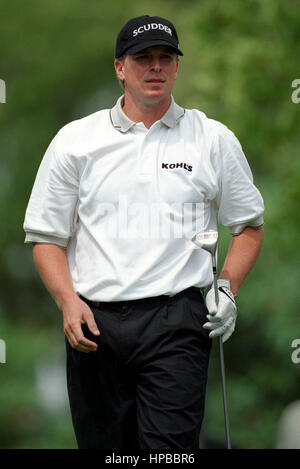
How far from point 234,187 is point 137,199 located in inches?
20.9

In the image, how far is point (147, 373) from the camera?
4969 millimetres

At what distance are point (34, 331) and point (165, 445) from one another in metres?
16.7

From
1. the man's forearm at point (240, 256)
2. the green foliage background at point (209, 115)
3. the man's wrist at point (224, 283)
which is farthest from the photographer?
the green foliage background at point (209, 115)

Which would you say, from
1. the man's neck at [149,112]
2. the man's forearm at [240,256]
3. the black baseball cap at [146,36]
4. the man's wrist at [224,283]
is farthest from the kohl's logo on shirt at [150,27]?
the man's wrist at [224,283]

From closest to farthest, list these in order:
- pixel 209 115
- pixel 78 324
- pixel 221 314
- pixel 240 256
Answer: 1. pixel 78 324
2. pixel 221 314
3. pixel 240 256
4. pixel 209 115

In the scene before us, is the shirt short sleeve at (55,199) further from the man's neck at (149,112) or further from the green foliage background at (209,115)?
the green foliage background at (209,115)

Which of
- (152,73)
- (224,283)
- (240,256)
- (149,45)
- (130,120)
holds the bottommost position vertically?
(224,283)

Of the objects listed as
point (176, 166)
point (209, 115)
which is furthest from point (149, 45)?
point (209, 115)

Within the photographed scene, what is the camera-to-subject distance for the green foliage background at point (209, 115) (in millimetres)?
13086

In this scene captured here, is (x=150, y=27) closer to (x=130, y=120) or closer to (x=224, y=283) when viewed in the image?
(x=130, y=120)

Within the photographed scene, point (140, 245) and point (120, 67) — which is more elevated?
point (120, 67)

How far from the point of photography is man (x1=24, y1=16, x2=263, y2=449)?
4.94 metres

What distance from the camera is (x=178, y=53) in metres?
5.18

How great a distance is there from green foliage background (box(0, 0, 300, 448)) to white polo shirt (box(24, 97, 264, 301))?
21.0 feet
